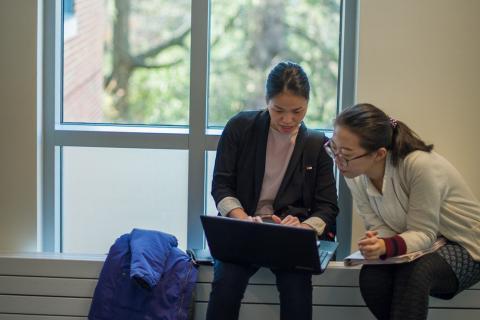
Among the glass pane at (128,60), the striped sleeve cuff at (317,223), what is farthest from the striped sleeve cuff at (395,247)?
the glass pane at (128,60)

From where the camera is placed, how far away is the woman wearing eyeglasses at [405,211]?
1.91 m

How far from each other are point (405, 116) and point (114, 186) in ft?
4.04

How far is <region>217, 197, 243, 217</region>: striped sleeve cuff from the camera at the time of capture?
2221 millimetres

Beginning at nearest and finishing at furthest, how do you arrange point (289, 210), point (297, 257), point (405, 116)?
point (297, 257) → point (289, 210) → point (405, 116)

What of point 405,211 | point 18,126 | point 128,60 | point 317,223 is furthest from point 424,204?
point 18,126

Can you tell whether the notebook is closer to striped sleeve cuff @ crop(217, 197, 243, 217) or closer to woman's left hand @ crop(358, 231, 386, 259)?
woman's left hand @ crop(358, 231, 386, 259)

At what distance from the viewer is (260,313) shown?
90.6 inches

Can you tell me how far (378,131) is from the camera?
195cm

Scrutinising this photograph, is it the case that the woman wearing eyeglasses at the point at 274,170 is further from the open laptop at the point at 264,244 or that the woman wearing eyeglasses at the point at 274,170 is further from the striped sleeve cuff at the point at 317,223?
the open laptop at the point at 264,244

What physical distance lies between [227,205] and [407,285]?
69cm

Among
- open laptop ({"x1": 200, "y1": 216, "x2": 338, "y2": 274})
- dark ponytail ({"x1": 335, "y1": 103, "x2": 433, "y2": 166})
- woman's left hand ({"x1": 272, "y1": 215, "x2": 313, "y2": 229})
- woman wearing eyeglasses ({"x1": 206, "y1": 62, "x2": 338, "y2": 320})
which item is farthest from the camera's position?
woman wearing eyeglasses ({"x1": 206, "y1": 62, "x2": 338, "y2": 320})

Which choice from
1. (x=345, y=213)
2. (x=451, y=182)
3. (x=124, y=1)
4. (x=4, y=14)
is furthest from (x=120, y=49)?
(x=451, y=182)

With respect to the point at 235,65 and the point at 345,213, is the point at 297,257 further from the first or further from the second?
the point at 235,65

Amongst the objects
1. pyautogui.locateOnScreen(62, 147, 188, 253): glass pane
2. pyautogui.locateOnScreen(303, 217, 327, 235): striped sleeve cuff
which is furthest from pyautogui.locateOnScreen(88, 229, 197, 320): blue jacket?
pyautogui.locateOnScreen(303, 217, 327, 235): striped sleeve cuff
